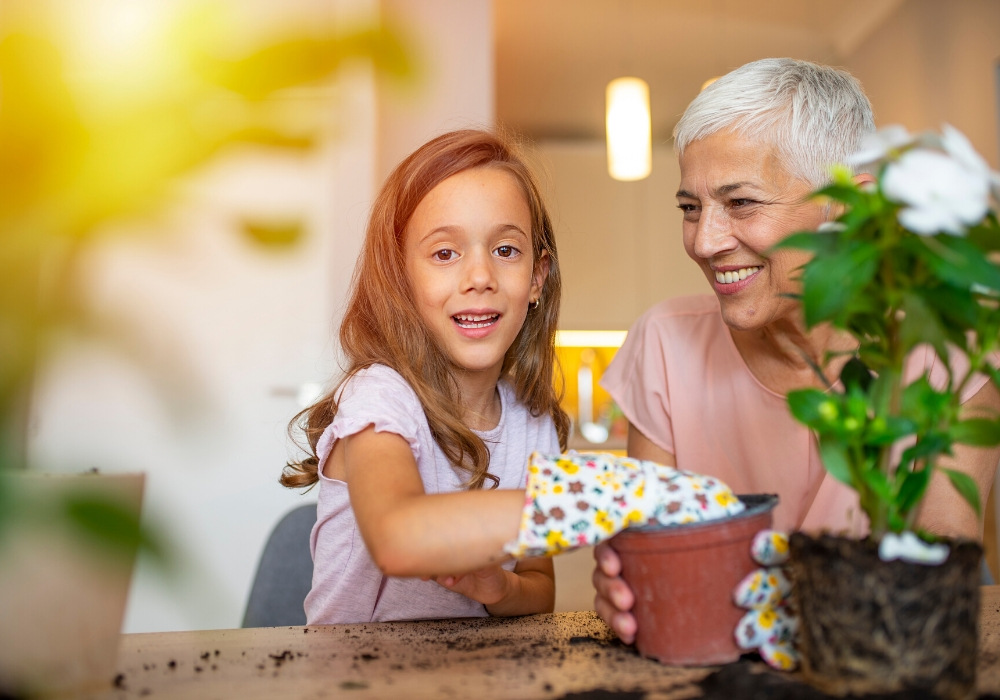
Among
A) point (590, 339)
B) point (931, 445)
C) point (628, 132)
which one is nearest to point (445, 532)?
point (931, 445)

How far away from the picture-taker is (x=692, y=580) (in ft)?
2.31

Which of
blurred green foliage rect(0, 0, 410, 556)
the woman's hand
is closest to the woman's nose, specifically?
the woman's hand

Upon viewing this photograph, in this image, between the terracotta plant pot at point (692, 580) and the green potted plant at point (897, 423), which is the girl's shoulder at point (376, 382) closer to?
the terracotta plant pot at point (692, 580)

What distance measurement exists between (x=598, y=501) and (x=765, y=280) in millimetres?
639

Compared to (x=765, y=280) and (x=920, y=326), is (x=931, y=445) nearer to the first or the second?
(x=920, y=326)

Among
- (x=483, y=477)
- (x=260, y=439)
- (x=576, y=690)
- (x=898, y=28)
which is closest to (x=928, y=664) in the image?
(x=576, y=690)

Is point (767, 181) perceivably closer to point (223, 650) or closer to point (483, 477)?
point (483, 477)

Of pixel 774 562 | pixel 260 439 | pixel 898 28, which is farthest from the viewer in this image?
pixel 898 28

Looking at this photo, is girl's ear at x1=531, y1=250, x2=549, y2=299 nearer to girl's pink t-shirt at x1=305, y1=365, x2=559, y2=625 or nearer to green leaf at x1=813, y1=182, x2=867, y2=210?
girl's pink t-shirt at x1=305, y1=365, x2=559, y2=625

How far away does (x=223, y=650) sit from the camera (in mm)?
834

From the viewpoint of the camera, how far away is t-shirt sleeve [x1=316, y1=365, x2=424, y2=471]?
0.93 metres

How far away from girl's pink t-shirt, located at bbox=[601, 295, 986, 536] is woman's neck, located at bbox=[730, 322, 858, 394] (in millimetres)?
21

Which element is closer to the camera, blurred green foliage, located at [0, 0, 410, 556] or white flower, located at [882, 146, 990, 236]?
blurred green foliage, located at [0, 0, 410, 556]

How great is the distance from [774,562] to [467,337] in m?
0.62
